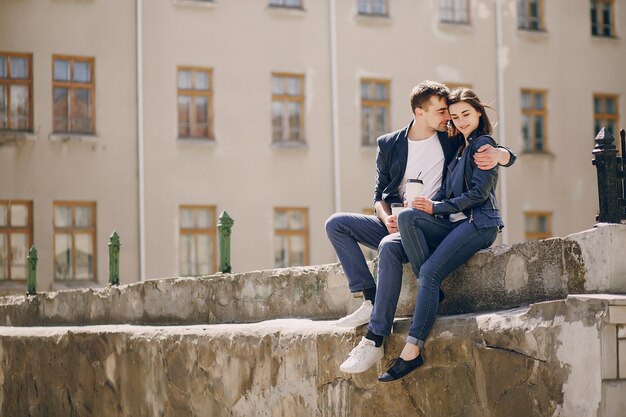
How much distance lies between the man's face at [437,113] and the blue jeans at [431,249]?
25.0 inches

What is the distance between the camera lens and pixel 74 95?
2734cm

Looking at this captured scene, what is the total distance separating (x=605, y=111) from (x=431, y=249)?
27.4 meters

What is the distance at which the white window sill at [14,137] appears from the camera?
2670 cm

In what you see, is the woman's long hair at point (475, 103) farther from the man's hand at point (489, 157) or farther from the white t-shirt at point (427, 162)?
the white t-shirt at point (427, 162)

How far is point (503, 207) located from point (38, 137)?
11.7 metres

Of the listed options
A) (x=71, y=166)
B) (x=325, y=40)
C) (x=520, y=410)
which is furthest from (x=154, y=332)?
(x=325, y=40)

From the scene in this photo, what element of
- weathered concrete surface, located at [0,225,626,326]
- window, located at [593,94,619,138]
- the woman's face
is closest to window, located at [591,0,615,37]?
window, located at [593,94,619,138]

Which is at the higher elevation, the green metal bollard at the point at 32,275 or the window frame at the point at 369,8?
the window frame at the point at 369,8

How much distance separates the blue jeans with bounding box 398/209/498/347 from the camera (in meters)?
6.39

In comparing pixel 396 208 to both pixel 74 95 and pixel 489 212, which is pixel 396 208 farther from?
pixel 74 95

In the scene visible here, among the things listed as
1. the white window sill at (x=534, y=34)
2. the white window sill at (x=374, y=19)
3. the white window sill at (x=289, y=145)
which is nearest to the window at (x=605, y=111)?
the white window sill at (x=534, y=34)

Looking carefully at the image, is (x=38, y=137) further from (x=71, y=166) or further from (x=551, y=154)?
(x=551, y=154)

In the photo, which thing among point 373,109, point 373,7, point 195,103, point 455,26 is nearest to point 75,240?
point 195,103

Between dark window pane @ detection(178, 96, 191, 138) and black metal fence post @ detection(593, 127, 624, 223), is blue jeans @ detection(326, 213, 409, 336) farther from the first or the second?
dark window pane @ detection(178, 96, 191, 138)
